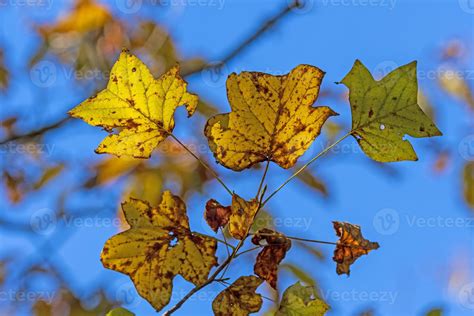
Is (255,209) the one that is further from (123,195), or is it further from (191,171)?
(191,171)

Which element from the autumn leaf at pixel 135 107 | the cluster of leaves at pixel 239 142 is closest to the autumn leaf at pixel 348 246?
the cluster of leaves at pixel 239 142

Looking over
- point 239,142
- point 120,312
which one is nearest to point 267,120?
point 239,142

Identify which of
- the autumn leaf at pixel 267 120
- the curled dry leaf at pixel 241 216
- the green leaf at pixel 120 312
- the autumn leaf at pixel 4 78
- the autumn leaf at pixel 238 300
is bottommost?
the autumn leaf at pixel 4 78

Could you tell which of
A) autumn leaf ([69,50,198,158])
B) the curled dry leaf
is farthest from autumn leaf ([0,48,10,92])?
the curled dry leaf

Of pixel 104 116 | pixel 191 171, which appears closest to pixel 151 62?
pixel 191 171

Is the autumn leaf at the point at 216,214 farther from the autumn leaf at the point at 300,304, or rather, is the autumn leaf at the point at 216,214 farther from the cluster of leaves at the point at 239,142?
the autumn leaf at the point at 300,304

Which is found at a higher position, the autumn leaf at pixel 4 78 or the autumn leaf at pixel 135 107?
the autumn leaf at pixel 135 107
